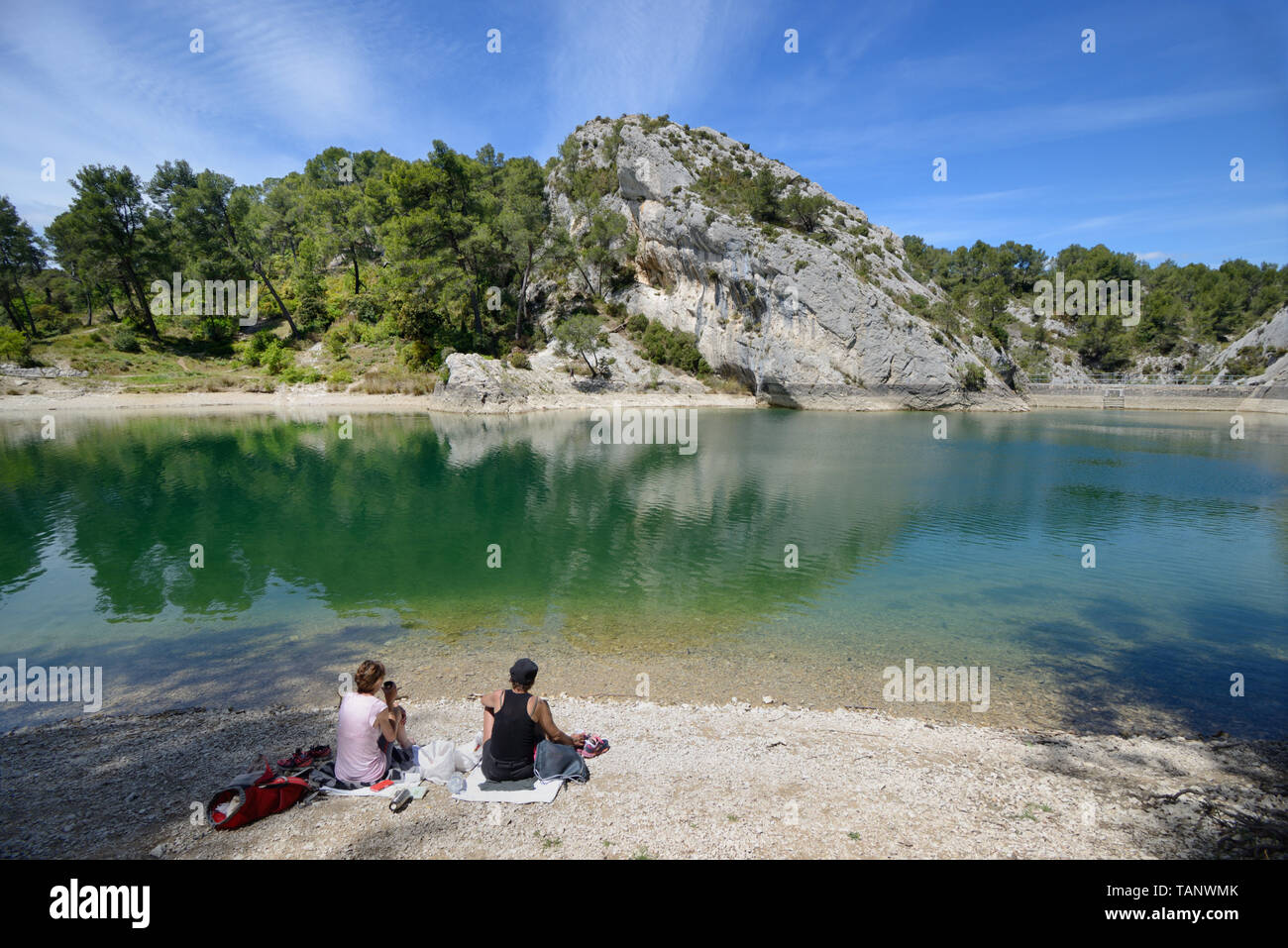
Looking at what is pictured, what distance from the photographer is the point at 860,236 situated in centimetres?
7956

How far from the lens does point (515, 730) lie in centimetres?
671

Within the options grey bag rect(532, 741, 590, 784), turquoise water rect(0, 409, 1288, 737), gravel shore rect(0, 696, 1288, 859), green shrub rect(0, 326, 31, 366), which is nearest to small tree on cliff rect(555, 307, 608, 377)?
turquoise water rect(0, 409, 1288, 737)

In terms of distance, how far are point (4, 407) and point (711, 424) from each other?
63622 mm

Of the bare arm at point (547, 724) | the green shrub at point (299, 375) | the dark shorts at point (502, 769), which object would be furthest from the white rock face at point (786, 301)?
the dark shorts at point (502, 769)

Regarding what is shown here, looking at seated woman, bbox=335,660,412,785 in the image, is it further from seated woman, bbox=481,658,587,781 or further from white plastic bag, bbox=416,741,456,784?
seated woman, bbox=481,658,587,781

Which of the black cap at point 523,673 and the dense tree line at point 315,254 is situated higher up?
the dense tree line at point 315,254

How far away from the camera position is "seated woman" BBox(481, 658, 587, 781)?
6.66 metres

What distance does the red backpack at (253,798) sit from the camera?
5.86 metres

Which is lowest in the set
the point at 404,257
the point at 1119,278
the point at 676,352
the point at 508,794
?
the point at 508,794

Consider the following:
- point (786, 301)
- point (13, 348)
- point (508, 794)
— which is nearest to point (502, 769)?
point (508, 794)

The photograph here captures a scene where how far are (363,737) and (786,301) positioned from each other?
69.2m

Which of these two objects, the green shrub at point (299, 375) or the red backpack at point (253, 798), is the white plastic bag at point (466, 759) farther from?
the green shrub at point (299, 375)

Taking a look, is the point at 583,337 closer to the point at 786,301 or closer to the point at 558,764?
the point at 786,301
